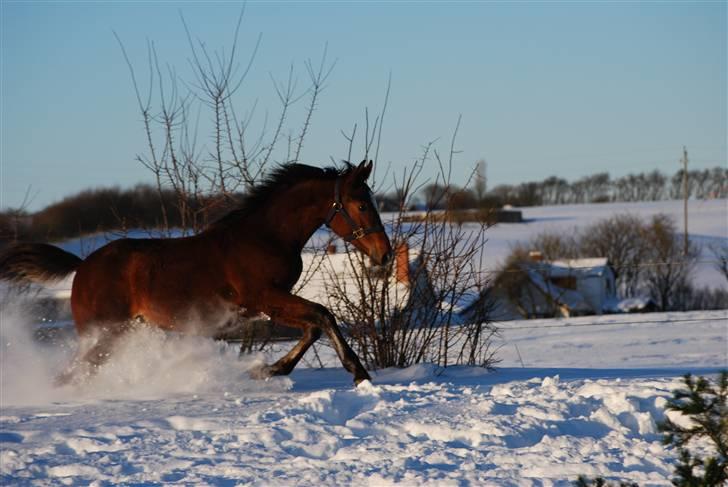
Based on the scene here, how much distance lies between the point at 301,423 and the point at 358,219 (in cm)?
216

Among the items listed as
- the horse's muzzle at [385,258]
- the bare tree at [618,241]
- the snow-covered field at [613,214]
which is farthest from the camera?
the bare tree at [618,241]

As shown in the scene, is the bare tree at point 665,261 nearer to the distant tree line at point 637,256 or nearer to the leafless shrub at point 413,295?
the distant tree line at point 637,256

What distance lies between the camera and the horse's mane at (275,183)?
8.63m

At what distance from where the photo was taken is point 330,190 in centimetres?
854

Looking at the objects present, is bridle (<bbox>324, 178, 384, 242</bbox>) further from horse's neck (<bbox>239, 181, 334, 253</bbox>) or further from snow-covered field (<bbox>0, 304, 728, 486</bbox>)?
snow-covered field (<bbox>0, 304, 728, 486</bbox>)

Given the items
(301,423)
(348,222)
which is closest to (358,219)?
(348,222)

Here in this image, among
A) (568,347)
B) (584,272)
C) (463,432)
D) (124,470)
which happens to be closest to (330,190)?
(463,432)

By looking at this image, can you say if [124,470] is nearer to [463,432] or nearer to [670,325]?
[463,432]

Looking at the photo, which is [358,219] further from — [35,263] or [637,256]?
[637,256]

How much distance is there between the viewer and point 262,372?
857 centimetres

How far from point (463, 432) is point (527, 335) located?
662 inches

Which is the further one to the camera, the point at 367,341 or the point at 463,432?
the point at 367,341

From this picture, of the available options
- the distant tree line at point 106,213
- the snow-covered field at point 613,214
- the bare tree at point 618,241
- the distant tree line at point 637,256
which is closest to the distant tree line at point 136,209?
the distant tree line at point 106,213

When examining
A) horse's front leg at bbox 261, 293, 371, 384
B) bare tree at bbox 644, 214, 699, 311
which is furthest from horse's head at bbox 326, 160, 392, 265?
bare tree at bbox 644, 214, 699, 311
